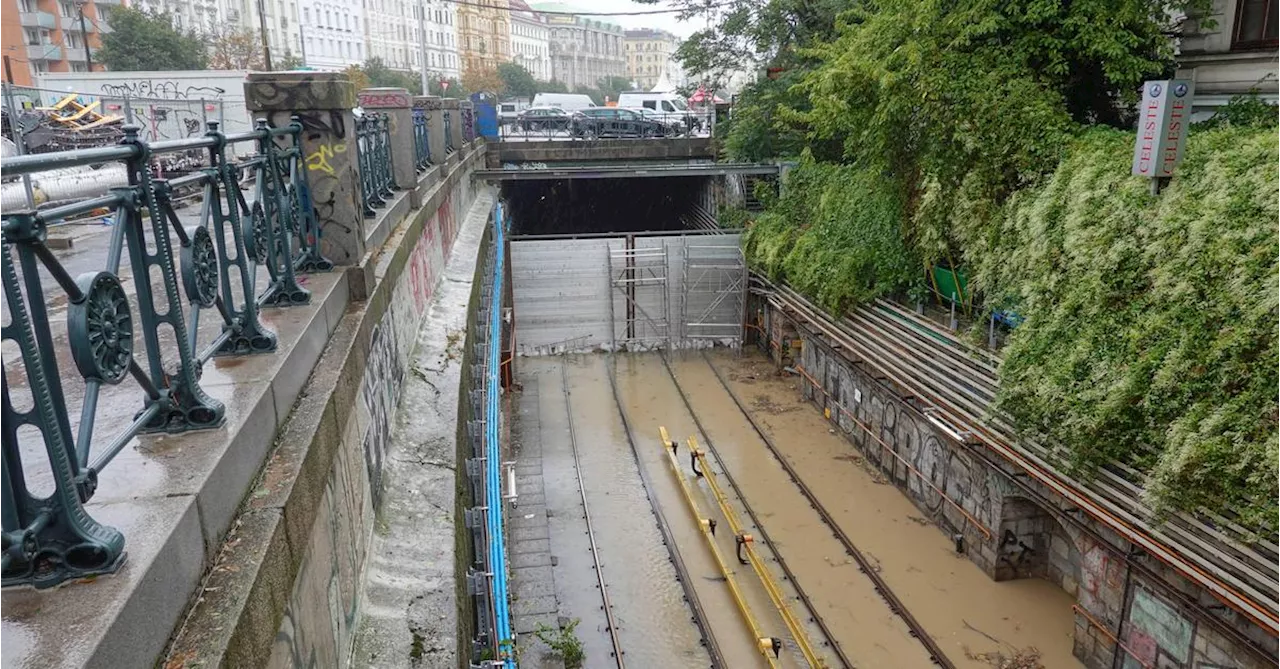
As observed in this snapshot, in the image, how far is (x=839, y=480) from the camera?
1495 centimetres

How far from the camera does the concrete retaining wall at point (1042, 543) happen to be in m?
8.05

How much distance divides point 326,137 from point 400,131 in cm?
475

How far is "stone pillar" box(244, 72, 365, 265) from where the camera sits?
5652 millimetres

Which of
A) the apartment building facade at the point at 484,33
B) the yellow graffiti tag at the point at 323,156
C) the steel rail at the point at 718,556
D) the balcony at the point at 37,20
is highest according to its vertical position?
the apartment building facade at the point at 484,33

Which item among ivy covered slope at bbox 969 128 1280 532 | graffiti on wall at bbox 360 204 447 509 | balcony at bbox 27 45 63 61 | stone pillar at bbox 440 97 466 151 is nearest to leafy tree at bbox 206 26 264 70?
balcony at bbox 27 45 63 61

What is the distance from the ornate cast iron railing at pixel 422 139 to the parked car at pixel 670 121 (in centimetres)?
2045

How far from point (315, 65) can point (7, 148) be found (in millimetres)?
57505

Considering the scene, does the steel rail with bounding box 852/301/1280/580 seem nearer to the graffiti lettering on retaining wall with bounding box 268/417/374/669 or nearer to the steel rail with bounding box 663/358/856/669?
the steel rail with bounding box 663/358/856/669

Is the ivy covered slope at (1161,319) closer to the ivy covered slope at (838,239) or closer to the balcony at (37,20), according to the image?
the ivy covered slope at (838,239)

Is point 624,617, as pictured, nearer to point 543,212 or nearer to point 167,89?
point 167,89

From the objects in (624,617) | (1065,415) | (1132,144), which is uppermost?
(1132,144)

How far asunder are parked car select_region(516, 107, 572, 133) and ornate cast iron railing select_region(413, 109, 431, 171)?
66.4 feet

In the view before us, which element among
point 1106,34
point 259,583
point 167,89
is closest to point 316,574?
point 259,583

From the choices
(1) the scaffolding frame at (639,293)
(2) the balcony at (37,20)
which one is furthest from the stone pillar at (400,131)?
(2) the balcony at (37,20)
